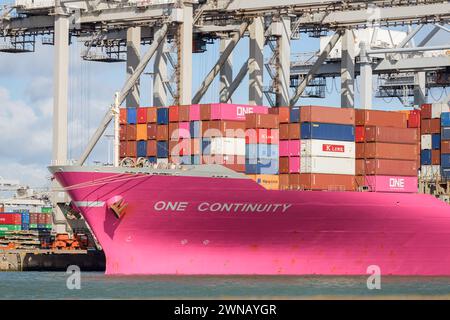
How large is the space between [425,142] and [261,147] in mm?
13726

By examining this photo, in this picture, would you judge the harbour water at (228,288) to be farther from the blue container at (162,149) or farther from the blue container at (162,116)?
the blue container at (162,116)

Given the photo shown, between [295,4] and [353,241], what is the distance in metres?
16.6

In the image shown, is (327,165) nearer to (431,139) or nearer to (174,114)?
(174,114)

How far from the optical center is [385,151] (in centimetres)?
5359

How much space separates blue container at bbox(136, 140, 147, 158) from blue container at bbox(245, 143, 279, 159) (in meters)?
6.18

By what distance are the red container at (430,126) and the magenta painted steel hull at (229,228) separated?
31.5 ft

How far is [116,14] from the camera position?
6794 centimetres

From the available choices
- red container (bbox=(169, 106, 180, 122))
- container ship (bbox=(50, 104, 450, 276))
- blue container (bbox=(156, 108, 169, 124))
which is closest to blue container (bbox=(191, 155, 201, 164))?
container ship (bbox=(50, 104, 450, 276))

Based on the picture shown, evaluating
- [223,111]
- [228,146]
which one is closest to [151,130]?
[223,111]

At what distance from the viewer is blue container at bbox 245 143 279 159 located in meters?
51.7

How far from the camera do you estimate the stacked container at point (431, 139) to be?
60.8 metres

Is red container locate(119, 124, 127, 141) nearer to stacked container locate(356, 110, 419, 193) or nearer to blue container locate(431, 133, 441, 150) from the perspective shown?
stacked container locate(356, 110, 419, 193)
